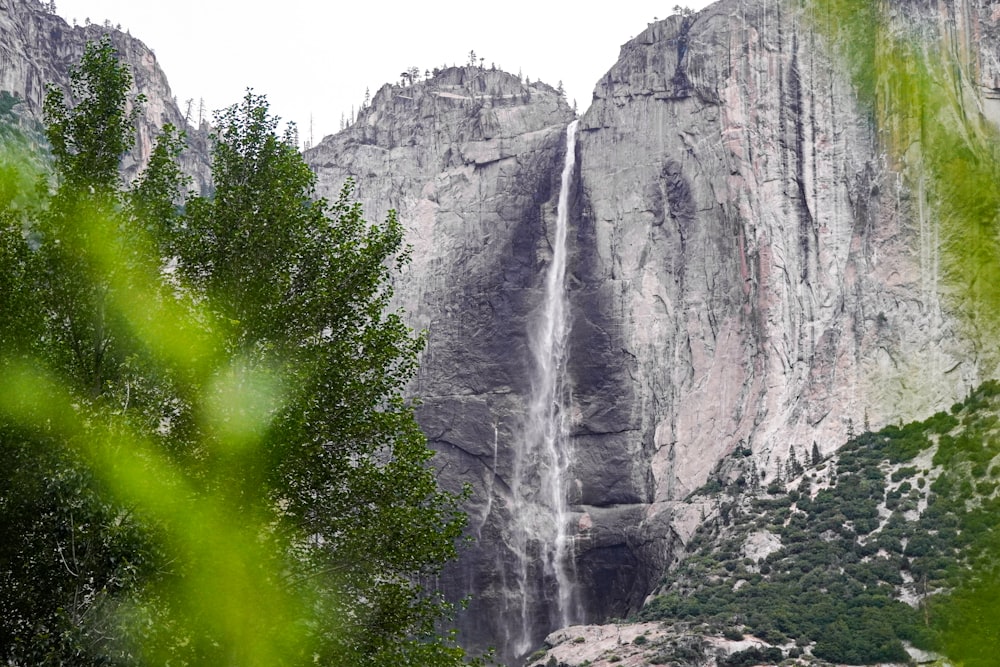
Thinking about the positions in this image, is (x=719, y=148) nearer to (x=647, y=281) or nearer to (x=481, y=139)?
(x=647, y=281)

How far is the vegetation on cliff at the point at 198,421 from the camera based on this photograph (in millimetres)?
16906

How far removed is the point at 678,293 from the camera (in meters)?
76.8

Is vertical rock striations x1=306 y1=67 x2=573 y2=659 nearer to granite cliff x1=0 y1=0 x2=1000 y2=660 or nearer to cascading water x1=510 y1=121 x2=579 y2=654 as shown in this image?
granite cliff x1=0 y1=0 x2=1000 y2=660

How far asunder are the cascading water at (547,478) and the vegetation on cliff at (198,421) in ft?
173

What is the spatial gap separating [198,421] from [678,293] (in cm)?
6020

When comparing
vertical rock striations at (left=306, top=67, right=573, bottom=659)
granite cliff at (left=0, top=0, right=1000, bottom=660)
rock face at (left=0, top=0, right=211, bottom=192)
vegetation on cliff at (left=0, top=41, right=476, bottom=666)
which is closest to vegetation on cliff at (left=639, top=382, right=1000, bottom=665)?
granite cliff at (left=0, top=0, right=1000, bottom=660)

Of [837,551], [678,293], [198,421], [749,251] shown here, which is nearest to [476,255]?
[678,293]

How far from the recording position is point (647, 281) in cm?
7788

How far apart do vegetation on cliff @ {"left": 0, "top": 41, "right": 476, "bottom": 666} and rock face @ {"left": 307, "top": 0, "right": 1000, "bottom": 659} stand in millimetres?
46626

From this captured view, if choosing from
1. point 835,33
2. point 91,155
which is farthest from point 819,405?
point 835,33

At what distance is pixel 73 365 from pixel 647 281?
61.7 metres

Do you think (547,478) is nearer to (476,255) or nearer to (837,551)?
(476,255)

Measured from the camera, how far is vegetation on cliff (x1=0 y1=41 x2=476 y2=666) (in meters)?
16.9

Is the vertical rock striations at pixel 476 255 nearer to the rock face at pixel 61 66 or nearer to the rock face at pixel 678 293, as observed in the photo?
the rock face at pixel 678 293
